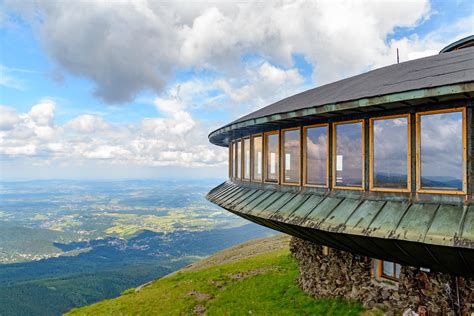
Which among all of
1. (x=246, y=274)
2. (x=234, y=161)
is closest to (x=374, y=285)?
(x=234, y=161)

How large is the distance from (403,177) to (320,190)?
2.45 m

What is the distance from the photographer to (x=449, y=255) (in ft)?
21.6

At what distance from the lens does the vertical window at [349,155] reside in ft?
28.0

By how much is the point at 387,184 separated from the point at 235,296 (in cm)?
1097

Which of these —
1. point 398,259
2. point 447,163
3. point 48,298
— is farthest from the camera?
point 48,298

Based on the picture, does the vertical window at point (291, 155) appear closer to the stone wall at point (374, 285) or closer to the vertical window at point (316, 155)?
the vertical window at point (316, 155)

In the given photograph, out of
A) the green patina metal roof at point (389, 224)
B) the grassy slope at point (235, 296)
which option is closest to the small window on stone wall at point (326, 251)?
the grassy slope at point (235, 296)

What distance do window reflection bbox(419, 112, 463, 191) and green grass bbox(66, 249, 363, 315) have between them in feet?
20.7

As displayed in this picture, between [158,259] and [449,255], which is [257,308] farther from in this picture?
[158,259]

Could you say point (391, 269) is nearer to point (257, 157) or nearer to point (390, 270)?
point (390, 270)

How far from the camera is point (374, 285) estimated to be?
1116 cm

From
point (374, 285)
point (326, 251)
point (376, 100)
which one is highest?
point (376, 100)

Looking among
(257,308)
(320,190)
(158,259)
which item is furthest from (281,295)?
(158,259)

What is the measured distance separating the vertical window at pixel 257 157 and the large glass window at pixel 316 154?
2450mm
